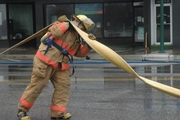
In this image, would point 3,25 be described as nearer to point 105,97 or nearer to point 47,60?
point 105,97

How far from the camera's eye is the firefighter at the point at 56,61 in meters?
5.70

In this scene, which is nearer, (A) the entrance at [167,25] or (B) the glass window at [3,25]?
(A) the entrance at [167,25]

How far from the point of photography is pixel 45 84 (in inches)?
228

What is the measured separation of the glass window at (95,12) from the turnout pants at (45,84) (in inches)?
644

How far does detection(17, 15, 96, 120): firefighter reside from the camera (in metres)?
5.70

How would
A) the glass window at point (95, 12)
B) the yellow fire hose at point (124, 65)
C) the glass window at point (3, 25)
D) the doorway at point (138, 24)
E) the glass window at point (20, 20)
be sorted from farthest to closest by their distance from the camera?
the glass window at point (20, 20), the glass window at point (3, 25), the glass window at point (95, 12), the doorway at point (138, 24), the yellow fire hose at point (124, 65)

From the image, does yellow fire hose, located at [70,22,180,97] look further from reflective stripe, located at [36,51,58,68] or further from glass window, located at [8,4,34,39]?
glass window, located at [8,4,34,39]

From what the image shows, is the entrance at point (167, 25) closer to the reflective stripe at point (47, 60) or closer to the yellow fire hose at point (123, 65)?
the reflective stripe at point (47, 60)

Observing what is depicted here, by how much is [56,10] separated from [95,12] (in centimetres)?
231

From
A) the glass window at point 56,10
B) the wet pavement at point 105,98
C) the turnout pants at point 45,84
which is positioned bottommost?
the wet pavement at point 105,98

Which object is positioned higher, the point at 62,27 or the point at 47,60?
the point at 62,27

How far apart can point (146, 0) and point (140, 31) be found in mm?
2251

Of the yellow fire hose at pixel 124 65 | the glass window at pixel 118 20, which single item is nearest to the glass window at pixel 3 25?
the glass window at pixel 118 20

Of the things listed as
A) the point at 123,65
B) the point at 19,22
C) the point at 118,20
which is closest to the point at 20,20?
the point at 19,22
